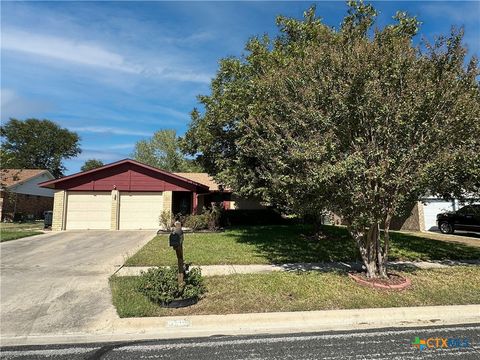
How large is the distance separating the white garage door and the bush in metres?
15.7

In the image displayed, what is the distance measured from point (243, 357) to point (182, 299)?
2157mm

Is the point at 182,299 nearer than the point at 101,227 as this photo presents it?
Yes

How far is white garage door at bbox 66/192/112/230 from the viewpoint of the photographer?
71.1ft

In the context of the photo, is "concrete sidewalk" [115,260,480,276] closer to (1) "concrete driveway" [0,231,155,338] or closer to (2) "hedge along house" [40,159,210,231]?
(1) "concrete driveway" [0,231,155,338]

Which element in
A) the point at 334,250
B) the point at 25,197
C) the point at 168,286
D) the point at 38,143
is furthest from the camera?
the point at 38,143

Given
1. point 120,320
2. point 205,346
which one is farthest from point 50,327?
point 205,346

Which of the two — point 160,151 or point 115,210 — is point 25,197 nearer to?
point 115,210

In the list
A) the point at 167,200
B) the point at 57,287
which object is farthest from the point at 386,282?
the point at 167,200

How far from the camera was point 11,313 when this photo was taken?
6352 millimetres

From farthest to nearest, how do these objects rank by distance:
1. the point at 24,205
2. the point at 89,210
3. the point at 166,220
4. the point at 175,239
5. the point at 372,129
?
the point at 24,205 < the point at 89,210 < the point at 166,220 < the point at 372,129 < the point at 175,239

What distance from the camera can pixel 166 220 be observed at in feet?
67.5

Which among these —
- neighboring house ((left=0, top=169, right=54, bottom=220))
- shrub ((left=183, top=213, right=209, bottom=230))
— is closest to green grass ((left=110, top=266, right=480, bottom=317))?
shrub ((left=183, top=213, right=209, bottom=230))

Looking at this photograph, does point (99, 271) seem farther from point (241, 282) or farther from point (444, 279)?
point (444, 279)

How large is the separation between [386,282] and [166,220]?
582 inches
